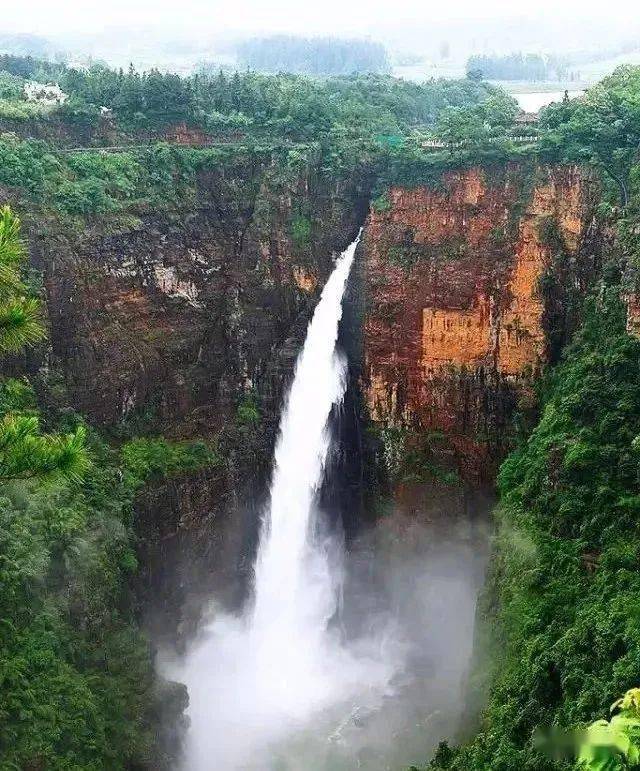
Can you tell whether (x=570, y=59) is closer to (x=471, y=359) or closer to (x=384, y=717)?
(x=471, y=359)

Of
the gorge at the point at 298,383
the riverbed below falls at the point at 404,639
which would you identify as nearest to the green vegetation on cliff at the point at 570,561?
the gorge at the point at 298,383

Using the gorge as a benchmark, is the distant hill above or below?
above

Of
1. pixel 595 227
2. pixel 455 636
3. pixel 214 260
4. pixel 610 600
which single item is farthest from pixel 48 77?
pixel 610 600

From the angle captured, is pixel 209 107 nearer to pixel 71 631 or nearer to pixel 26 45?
pixel 71 631

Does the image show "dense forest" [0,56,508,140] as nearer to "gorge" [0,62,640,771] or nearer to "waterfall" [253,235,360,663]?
"gorge" [0,62,640,771]

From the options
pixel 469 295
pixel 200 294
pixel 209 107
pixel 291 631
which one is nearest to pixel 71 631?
pixel 291 631

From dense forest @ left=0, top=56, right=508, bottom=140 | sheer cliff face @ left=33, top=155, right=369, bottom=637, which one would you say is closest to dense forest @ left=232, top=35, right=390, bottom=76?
dense forest @ left=0, top=56, right=508, bottom=140
